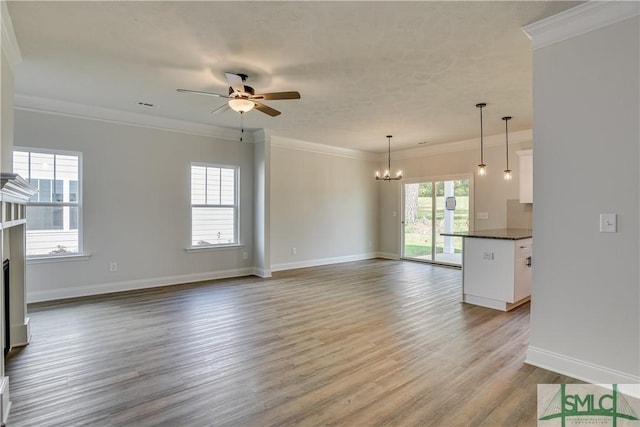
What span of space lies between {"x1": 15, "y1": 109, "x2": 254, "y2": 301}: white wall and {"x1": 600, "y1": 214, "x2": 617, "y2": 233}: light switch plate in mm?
5399

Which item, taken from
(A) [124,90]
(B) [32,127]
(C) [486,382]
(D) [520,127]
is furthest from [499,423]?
(B) [32,127]

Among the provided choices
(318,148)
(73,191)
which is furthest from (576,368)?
(73,191)

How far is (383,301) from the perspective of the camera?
4.60 metres

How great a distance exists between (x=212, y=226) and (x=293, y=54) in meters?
3.82

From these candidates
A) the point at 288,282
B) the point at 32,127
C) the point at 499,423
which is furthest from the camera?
the point at 288,282

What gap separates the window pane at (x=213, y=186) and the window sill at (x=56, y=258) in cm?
202

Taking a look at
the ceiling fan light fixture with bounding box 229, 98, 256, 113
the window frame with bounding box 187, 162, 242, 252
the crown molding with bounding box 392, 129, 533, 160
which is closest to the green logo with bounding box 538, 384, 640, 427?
the ceiling fan light fixture with bounding box 229, 98, 256, 113

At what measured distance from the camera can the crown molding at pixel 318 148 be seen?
6.79 m

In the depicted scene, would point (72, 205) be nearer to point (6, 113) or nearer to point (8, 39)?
point (6, 113)

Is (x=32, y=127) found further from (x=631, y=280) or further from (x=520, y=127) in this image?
(x=520, y=127)

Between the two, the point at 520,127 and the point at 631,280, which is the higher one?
the point at 520,127

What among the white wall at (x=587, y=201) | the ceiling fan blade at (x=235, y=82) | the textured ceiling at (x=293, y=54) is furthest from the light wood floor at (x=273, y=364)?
the textured ceiling at (x=293, y=54)

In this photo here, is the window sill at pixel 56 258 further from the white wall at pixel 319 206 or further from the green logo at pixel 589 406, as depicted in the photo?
the green logo at pixel 589 406

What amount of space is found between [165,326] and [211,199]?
2.86 meters
